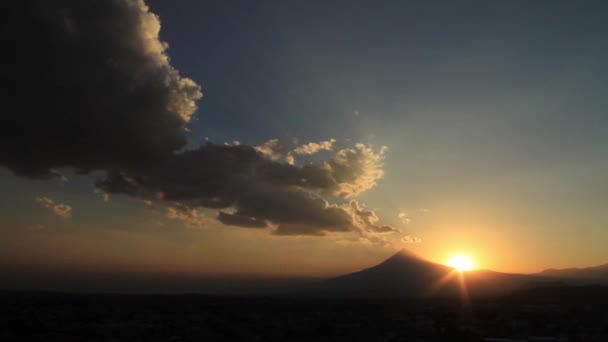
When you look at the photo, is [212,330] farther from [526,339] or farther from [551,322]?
[551,322]

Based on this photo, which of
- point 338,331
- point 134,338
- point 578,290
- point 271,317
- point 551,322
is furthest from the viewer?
point 578,290

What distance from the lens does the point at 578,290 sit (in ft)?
331

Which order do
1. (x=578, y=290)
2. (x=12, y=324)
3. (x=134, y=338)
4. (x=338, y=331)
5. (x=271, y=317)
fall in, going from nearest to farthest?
(x=134, y=338) < (x=12, y=324) < (x=338, y=331) < (x=271, y=317) < (x=578, y=290)

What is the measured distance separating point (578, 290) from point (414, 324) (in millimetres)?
78201

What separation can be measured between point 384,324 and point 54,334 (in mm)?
33210

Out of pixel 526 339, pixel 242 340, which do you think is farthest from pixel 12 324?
pixel 526 339

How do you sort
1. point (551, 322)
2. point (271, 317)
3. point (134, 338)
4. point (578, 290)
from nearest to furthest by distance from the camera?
1. point (134, 338)
2. point (551, 322)
3. point (271, 317)
4. point (578, 290)

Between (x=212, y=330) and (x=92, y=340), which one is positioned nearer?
(x=92, y=340)

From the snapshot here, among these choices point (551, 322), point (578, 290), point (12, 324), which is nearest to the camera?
point (12, 324)

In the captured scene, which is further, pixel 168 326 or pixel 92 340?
pixel 168 326

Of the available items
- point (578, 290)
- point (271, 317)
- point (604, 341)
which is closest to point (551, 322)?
point (604, 341)

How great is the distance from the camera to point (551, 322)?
46062 millimetres

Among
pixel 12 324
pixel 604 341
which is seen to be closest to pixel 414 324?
pixel 604 341

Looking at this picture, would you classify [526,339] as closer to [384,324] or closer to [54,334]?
[384,324]
